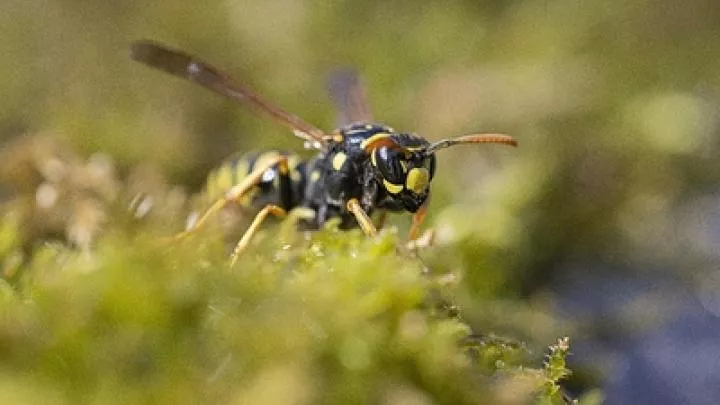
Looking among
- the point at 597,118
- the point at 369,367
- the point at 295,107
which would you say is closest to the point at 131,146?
the point at 295,107

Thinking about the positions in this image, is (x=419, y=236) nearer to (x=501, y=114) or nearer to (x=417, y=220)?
(x=417, y=220)

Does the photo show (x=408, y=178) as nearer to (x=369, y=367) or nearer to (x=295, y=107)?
(x=369, y=367)

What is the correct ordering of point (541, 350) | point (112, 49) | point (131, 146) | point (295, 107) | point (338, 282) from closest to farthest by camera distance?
point (338, 282)
point (541, 350)
point (131, 146)
point (295, 107)
point (112, 49)

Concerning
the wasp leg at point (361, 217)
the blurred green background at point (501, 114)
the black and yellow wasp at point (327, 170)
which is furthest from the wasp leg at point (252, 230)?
the blurred green background at point (501, 114)

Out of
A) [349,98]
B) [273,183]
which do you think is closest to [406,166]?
[273,183]

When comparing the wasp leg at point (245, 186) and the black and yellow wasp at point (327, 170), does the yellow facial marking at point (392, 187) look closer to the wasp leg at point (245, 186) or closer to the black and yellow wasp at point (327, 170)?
the black and yellow wasp at point (327, 170)

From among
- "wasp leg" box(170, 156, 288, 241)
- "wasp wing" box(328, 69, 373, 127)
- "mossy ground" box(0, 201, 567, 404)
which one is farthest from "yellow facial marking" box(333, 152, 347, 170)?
"mossy ground" box(0, 201, 567, 404)

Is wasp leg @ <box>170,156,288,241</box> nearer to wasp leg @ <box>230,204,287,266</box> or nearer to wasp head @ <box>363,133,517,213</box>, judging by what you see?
wasp leg @ <box>230,204,287,266</box>
